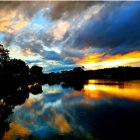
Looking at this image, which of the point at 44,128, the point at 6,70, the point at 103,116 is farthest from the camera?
the point at 6,70

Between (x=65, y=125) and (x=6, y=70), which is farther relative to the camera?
(x=6, y=70)

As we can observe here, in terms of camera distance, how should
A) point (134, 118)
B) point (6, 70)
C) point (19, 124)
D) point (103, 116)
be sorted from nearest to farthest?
point (19, 124) → point (134, 118) → point (103, 116) → point (6, 70)

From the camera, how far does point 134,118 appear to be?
91.1ft

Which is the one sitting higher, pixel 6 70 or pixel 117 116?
pixel 6 70

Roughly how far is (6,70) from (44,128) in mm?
63180

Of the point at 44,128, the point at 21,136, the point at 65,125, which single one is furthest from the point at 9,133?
the point at 65,125

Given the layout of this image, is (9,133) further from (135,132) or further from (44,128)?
(135,132)

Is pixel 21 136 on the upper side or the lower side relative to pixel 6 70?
lower

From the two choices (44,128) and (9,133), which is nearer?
(9,133)

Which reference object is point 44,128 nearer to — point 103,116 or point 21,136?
point 21,136

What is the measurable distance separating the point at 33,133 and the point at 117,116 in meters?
12.3

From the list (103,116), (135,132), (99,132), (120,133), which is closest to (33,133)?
(99,132)

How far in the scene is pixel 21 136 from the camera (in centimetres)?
2064

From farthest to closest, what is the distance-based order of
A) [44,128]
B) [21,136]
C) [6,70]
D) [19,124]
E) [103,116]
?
[6,70]
[103,116]
[19,124]
[44,128]
[21,136]
